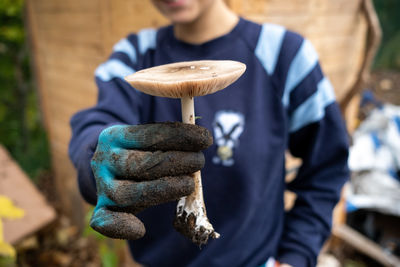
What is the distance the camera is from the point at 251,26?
4.17 feet

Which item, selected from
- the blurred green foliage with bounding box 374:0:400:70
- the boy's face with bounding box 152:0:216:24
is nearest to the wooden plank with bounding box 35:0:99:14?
the boy's face with bounding box 152:0:216:24

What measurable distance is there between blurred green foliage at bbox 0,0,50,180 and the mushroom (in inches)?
200

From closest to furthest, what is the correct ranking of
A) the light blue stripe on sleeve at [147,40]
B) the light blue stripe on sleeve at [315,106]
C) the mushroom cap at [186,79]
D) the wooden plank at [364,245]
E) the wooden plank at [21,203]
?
the mushroom cap at [186,79]
the light blue stripe on sleeve at [315,106]
the light blue stripe on sleeve at [147,40]
the wooden plank at [21,203]
the wooden plank at [364,245]

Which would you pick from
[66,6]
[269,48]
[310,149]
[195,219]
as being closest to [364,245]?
[310,149]

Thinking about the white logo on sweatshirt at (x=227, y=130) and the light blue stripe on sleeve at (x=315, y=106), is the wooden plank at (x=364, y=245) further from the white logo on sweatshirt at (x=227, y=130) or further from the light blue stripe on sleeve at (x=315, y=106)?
the white logo on sweatshirt at (x=227, y=130)

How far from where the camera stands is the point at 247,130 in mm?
1200

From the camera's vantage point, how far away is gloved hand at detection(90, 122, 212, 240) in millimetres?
715

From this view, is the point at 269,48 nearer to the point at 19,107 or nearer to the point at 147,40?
the point at 147,40

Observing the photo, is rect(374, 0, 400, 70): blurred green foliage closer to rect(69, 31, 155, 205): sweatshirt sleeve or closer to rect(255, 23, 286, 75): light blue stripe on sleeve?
rect(255, 23, 286, 75): light blue stripe on sleeve

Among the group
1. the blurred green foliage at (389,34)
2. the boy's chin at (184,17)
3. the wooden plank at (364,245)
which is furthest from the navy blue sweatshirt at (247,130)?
the blurred green foliage at (389,34)

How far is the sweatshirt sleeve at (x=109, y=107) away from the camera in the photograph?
Result: 100cm

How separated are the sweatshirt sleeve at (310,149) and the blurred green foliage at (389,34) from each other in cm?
446

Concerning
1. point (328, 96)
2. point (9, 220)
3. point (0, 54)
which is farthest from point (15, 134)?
point (328, 96)

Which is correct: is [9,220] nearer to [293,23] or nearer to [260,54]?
[260,54]
